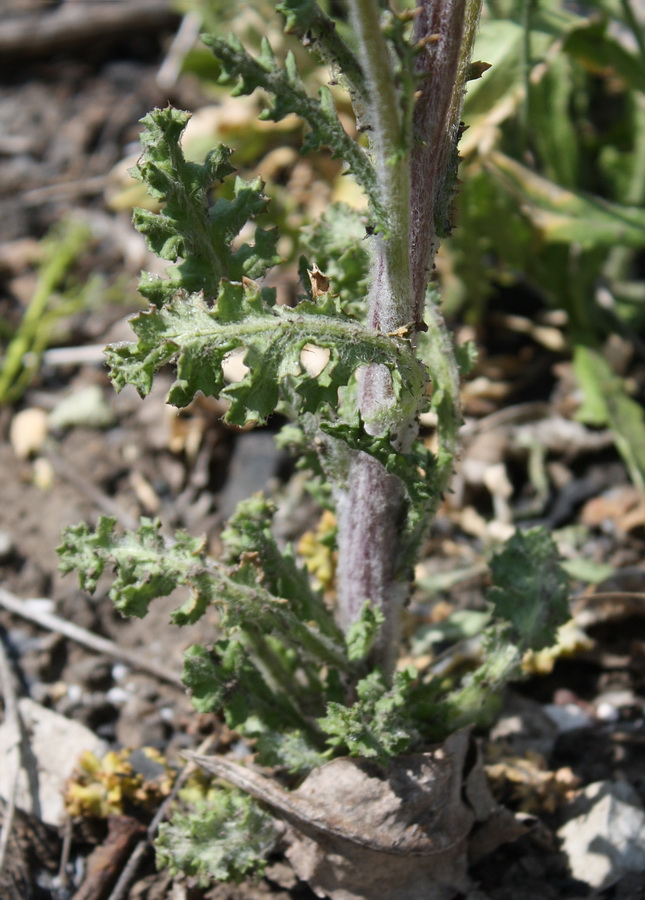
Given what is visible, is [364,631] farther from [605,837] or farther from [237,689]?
[605,837]

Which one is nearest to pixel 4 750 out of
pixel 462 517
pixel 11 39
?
pixel 462 517

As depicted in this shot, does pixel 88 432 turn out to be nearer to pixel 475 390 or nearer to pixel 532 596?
pixel 475 390

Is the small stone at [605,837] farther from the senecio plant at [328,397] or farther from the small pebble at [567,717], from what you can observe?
the senecio plant at [328,397]

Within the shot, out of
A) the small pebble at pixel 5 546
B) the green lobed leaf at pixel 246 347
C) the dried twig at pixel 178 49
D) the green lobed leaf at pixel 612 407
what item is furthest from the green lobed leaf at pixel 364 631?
the dried twig at pixel 178 49

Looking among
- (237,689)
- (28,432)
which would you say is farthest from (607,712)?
(28,432)

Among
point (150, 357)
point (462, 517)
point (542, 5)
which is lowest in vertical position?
point (462, 517)

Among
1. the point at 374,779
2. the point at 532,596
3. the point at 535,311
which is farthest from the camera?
the point at 535,311
